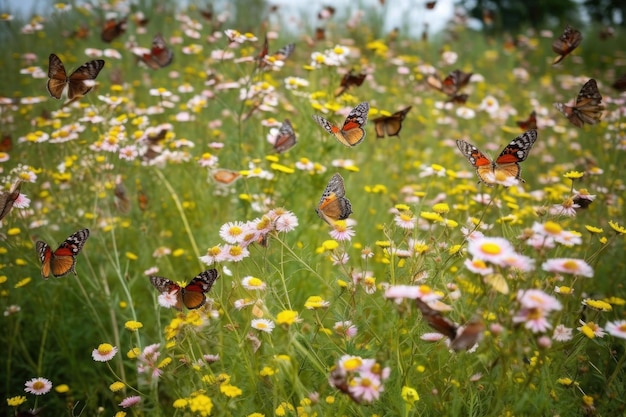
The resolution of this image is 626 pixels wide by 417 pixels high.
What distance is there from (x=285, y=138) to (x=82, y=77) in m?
1.30

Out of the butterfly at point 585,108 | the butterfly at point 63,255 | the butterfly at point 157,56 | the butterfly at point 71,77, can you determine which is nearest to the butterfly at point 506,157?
the butterfly at point 585,108

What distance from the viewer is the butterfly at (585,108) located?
10.1 feet

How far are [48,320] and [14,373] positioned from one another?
51 cm

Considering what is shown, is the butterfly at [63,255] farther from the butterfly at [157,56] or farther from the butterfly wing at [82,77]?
the butterfly at [157,56]

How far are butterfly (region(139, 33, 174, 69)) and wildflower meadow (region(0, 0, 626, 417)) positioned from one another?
18mm

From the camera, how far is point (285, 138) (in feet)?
10.9

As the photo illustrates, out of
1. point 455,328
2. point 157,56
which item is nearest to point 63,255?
point 455,328

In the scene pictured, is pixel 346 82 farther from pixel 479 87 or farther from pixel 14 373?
pixel 479 87

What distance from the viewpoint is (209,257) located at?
214 centimetres

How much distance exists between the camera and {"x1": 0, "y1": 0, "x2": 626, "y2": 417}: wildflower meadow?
177 cm

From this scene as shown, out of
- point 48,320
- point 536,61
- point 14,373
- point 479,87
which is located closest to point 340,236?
point 48,320

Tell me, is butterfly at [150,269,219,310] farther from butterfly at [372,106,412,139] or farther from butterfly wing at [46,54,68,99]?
butterfly at [372,106,412,139]

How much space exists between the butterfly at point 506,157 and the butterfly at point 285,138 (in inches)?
51.4

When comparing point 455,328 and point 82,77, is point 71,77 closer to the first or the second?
point 82,77
